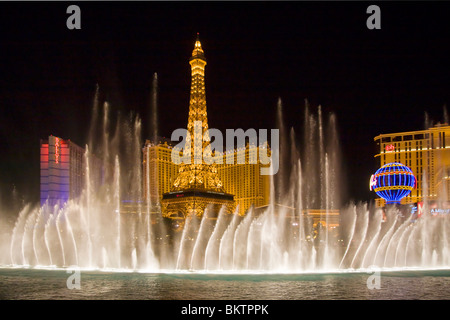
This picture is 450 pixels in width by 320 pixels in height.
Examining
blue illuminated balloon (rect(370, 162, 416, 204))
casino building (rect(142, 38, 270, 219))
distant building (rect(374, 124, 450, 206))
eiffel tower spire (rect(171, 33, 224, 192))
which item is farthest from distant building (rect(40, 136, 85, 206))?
distant building (rect(374, 124, 450, 206))

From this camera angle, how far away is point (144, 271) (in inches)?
945

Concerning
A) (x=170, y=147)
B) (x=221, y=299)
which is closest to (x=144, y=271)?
(x=221, y=299)

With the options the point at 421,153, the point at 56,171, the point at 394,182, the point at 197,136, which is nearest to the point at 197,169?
the point at 197,136

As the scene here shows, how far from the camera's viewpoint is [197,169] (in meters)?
82.4

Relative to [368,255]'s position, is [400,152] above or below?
above

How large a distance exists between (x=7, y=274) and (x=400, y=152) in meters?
89.5

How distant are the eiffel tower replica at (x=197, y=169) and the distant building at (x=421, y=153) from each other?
123ft

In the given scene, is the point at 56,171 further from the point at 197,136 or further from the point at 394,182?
the point at 394,182

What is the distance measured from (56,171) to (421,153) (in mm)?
68808

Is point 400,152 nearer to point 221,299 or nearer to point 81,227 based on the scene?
point 81,227

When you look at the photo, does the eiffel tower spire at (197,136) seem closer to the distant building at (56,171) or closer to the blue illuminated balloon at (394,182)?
the distant building at (56,171)

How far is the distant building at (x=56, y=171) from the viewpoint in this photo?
219 feet

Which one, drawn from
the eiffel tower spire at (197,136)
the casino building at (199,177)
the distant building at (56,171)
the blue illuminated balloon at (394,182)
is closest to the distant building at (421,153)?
the casino building at (199,177)

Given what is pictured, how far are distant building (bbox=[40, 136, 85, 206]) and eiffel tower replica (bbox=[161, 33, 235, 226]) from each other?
16.8 m
